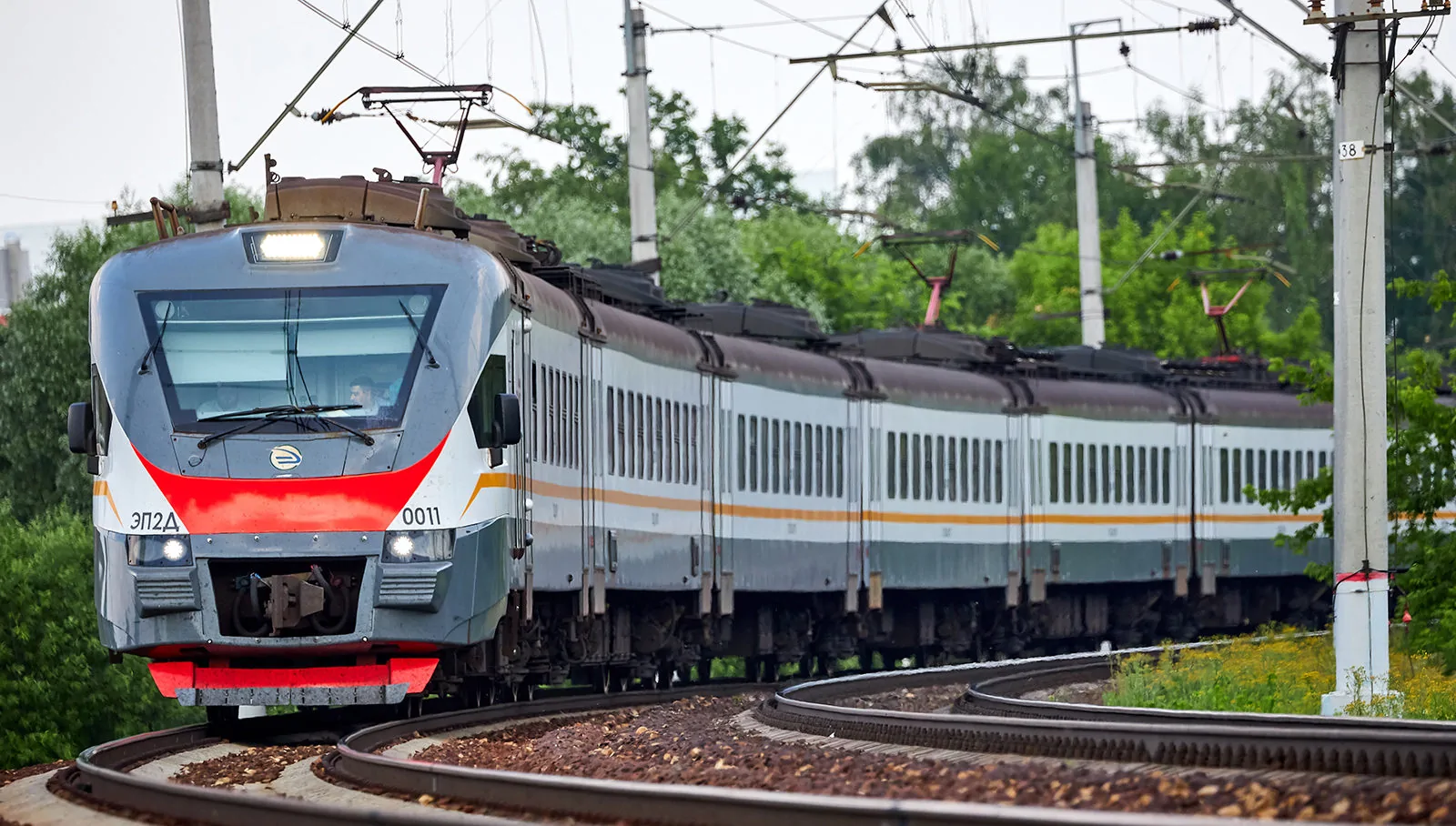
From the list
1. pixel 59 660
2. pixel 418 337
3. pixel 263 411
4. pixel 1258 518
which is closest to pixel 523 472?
pixel 418 337

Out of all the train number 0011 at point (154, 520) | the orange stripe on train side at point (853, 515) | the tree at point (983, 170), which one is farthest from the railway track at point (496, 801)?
the tree at point (983, 170)

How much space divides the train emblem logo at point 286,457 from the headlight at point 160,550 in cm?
68

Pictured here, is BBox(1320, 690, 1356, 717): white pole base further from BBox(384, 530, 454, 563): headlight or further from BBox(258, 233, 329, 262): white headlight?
BBox(258, 233, 329, 262): white headlight

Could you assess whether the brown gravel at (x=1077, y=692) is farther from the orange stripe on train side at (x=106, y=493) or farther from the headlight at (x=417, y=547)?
the orange stripe on train side at (x=106, y=493)

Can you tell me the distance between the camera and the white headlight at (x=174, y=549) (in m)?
14.4

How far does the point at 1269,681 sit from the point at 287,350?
1046 cm

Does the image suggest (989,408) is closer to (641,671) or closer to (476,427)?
(641,671)

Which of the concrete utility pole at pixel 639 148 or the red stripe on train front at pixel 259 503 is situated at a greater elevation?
the concrete utility pole at pixel 639 148

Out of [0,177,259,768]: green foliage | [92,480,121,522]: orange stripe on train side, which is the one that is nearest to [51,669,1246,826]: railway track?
[92,480,121,522]: orange stripe on train side

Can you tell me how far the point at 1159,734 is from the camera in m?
11.7

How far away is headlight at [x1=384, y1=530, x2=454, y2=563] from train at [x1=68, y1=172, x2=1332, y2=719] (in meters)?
0.01

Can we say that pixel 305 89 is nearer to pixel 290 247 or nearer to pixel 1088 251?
pixel 290 247

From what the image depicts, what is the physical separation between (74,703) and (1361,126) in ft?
85.1

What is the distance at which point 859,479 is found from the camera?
27.4 metres
